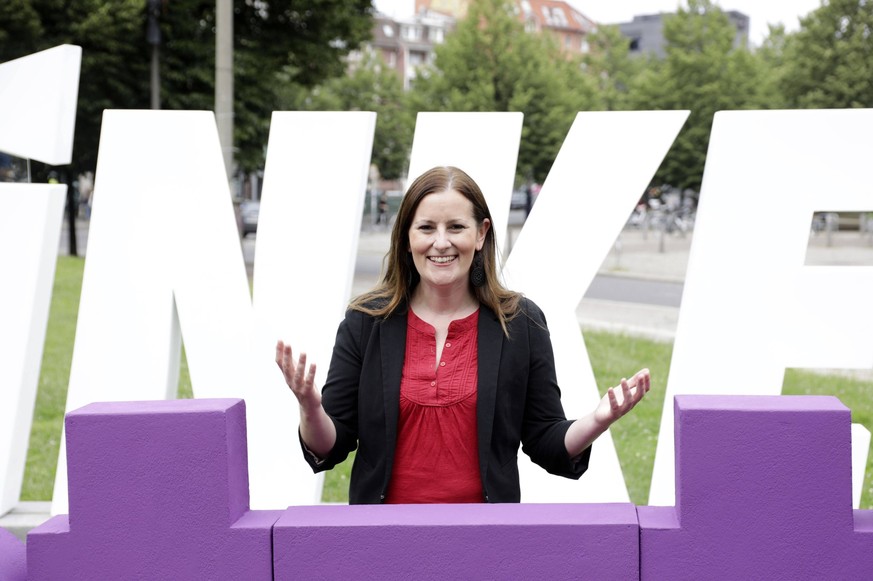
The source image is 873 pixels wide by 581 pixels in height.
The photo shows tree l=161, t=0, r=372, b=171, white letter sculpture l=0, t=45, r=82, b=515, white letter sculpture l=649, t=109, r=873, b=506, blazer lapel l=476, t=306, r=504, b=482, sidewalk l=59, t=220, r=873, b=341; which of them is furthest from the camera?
tree l=161, t=0, r=372, b=171

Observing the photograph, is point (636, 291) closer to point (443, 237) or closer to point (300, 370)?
point (443, 237)

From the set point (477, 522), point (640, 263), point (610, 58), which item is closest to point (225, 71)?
point (477, 522)

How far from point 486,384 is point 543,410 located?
24cm

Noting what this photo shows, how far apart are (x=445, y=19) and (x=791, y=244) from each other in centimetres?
9766

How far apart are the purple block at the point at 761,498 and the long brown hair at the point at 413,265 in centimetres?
64

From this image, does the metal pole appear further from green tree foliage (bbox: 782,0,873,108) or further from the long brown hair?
green tree foliage (bbox: 782,0,873,108)

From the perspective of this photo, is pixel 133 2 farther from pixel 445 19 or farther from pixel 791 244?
pixel 445 19

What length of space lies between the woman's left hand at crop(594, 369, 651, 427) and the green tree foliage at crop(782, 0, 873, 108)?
104 feet

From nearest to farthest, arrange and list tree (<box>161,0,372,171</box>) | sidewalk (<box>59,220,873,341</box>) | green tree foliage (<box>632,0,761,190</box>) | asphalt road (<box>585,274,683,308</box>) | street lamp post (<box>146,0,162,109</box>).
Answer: sidewalk (<box>59,220,873,341</box>) → asphalt road (<box>585,274,683,308</box>) → street lamp post (<box>146,0,162,109</box>) → tree (<box>161,0,372,171</box>) → green tree foliage (<box>632,0,761,190</box>)

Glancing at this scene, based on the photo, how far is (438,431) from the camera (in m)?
2.80

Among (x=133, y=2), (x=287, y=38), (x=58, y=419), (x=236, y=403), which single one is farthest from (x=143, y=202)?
(x=287, y=38)

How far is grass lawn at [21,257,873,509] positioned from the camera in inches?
254

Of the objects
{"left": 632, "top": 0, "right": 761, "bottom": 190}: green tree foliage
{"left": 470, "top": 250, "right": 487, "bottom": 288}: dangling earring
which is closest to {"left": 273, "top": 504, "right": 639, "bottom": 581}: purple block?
{"left": 470, "top": 250, "right": 487, "bottom": 288}: dangling earring

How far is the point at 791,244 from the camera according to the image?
421cm
